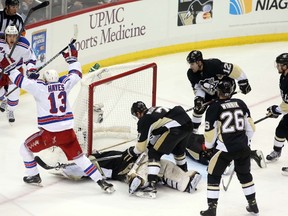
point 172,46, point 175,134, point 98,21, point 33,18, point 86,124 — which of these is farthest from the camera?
point 172,46

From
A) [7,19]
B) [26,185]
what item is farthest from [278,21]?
[26,185]

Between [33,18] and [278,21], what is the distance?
318cm

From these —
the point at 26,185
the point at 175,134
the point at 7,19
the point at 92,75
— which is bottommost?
the point at 26,185

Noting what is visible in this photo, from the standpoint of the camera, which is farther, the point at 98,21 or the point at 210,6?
the point at 210,6

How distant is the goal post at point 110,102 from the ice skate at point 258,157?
40.8 inches

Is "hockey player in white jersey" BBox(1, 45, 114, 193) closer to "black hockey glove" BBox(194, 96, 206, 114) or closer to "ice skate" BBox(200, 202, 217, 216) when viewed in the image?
"ice skate" BBox(200, 202, 217, 216)

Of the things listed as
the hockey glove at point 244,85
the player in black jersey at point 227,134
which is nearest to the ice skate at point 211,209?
the player in black jersey at point 227,134

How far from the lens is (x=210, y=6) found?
9.09 m

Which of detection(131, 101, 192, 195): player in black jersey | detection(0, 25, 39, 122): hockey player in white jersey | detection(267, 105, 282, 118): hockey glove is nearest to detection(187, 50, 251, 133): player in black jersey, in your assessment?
detection(267, 105, 282, 118): hockey glove

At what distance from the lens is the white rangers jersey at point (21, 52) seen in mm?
6875

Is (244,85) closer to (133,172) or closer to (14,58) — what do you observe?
(133,172)

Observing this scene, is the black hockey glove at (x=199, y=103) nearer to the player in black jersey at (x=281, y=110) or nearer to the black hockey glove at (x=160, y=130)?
the player in black jersey at (x=281, y=110)

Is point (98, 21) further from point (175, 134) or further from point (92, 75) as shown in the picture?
point (175, 134)

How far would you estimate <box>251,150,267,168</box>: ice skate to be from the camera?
6.20 meters
